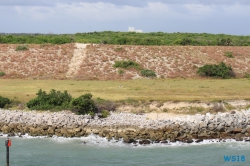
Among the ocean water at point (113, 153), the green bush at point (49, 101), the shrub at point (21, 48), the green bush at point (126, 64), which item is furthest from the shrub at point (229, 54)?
the ocean water at point (113, 153)

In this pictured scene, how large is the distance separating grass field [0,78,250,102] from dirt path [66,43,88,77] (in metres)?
5.90

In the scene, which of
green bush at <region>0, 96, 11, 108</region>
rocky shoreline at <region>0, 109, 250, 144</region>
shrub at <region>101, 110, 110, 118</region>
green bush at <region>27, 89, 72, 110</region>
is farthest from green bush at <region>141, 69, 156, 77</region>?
rocky shoreline at <region>0, 109, 250, 144</region>

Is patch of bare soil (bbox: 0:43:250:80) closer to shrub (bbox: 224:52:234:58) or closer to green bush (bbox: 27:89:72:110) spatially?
shrub (bbox: 224:52:234:58)

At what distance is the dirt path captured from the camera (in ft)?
177

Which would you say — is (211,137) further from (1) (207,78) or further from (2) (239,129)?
(1) (207,78)

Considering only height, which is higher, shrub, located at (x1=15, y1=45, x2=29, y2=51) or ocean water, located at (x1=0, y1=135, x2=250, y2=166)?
shrub, located at (x1=15, y1=45, x2=29, y2=51)

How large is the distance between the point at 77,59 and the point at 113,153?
35.0m

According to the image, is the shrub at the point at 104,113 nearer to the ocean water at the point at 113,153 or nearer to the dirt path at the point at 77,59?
the ocean water at the point at 113,153

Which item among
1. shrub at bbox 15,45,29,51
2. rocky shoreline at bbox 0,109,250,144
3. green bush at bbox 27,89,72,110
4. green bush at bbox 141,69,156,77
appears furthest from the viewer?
shrub at bbox 15,45,29,51

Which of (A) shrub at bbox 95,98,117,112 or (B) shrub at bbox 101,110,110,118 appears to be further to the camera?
(A) shrub at bbox 95,98,117,112

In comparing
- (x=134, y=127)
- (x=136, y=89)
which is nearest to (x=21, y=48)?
(x=136, y=89)

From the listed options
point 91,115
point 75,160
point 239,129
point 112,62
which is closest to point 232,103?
point 239,129

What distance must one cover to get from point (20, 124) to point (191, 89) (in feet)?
57.6

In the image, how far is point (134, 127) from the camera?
2958 centimetres
